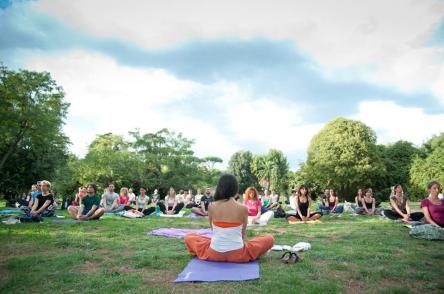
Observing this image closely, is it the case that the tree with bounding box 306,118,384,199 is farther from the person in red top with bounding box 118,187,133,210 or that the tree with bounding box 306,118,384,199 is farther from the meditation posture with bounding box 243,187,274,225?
the meditation posture with bounding box 243,187,274,225

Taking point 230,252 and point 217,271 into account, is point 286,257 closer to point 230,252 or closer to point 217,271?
point 230,252

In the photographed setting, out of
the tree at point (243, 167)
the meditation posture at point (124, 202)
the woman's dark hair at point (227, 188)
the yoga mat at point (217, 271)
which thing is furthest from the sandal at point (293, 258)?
the tree at point (243, 167)

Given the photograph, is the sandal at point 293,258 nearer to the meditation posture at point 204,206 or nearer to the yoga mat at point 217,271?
the yoga mat at point 217,271

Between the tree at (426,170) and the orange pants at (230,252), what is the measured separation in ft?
118

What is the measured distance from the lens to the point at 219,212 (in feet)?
17.0

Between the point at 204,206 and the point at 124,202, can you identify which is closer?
the point at 204,206

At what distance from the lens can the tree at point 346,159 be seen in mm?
36875

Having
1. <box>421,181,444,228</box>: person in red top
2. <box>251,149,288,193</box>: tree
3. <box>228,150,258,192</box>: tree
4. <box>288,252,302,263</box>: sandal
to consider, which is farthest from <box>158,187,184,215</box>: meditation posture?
<box>228,150,258,192</box>: tree

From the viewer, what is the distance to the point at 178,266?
194 inches

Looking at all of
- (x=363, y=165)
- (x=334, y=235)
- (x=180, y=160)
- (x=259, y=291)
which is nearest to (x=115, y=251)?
(x=259, y=291)

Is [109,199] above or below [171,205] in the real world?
above

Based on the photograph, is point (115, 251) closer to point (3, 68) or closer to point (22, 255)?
point (22, 255)

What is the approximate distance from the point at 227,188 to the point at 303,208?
719cm

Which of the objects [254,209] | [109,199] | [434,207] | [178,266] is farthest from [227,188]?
[109,199]
